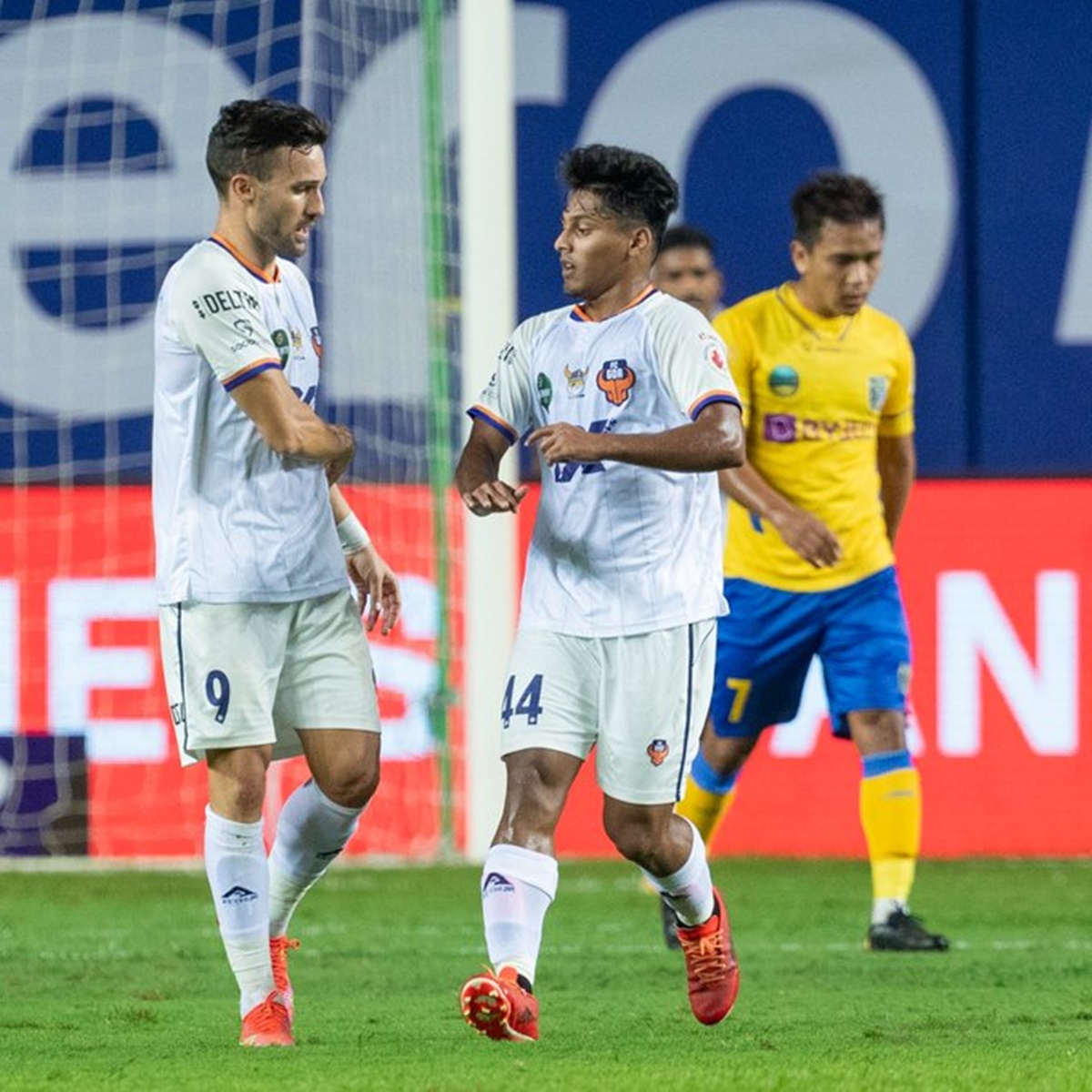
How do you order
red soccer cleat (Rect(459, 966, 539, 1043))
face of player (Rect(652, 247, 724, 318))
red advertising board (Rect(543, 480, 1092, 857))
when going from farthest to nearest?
1. red advertising board (Rect(543, 480, 1092, 857))
2. face of player (Rect(652, 247, 724, 318))
3. red soccer cleat (Rect(459, 966, 539, 1043))

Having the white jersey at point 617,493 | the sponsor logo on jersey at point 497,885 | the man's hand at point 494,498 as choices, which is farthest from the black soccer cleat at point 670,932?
the man's hand at point 494,498

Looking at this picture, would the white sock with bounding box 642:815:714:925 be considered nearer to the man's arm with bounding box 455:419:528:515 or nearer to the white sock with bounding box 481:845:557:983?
the white sock with bounding box 481:845:557:983

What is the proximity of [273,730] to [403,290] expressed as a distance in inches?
211

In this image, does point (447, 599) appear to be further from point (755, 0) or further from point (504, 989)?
point (504, 989)

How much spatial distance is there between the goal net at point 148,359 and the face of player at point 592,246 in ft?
15.1

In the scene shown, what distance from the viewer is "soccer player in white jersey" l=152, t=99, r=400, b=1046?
15.8ft

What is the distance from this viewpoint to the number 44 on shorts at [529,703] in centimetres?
496

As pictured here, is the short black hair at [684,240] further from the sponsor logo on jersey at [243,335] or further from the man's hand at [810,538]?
the sponsor logo on jersey at [243,335]

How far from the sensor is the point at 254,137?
4.89 metres

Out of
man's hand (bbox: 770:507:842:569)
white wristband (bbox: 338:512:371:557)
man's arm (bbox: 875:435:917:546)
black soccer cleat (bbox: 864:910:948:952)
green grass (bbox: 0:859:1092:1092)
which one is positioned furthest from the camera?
man's arm (bbox: 875:435:917:546)

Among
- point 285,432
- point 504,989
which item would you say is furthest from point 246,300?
point 504,989

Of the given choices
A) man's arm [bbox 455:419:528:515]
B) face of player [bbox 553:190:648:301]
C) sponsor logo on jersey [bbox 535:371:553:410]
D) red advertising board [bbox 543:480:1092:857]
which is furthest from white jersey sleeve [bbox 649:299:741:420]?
red advertising board [bbox 543:480:1092:857]

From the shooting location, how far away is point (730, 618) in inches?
279

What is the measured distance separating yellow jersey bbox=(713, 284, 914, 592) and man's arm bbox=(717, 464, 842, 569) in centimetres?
22
